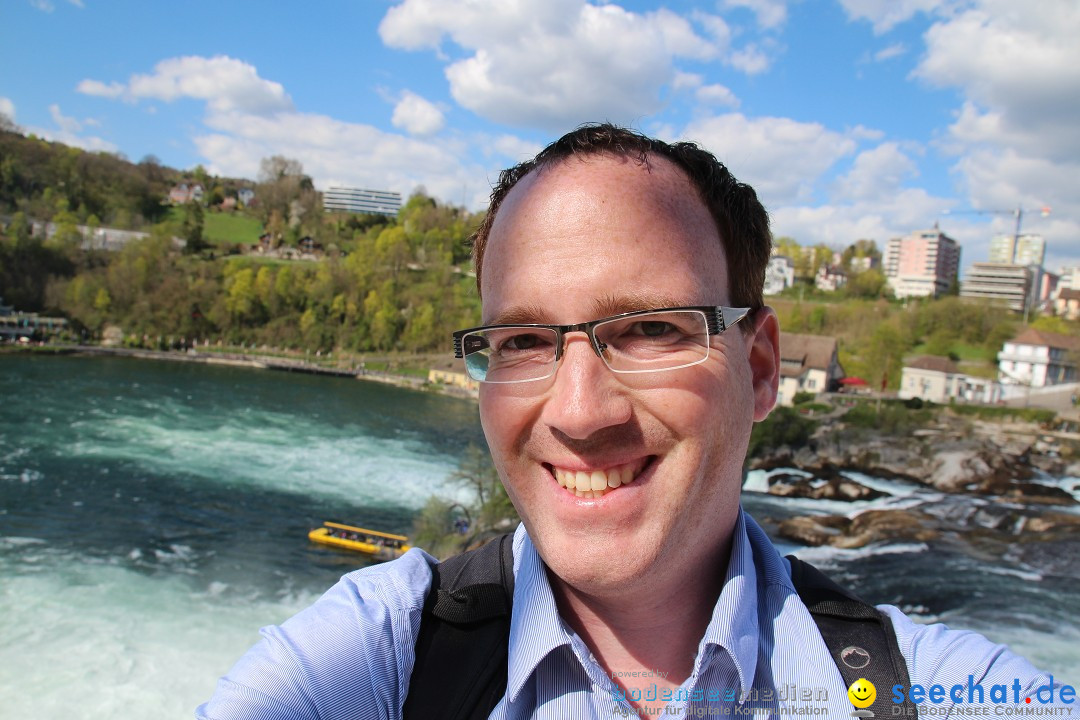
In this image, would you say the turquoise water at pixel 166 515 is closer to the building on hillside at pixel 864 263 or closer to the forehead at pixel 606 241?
the forehead at pixel 606 241

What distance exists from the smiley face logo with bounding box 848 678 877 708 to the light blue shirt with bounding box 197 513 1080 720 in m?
0.01

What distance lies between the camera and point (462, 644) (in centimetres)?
88

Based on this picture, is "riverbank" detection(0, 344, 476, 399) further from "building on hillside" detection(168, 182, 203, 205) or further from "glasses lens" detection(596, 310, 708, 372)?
"building on hillside" detection(168, 182, 203, 205)

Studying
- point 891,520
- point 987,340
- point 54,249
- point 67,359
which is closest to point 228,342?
point 67,359

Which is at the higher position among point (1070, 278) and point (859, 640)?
point (1070, 278)

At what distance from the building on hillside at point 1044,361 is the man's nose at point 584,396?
118 ft

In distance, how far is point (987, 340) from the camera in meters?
35.5

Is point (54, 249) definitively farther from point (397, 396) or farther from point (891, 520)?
point (891, 520)

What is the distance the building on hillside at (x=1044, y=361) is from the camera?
3033cm

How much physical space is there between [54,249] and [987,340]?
195 ft

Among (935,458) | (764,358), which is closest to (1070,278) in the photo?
(935,458)

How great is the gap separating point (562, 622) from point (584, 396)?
0.31 metres

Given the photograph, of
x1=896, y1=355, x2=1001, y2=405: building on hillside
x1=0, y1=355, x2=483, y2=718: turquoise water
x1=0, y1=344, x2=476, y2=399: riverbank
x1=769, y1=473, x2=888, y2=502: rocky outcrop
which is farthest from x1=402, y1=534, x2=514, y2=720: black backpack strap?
x1=0, y1=344, x2=476, y2=399: riverbank

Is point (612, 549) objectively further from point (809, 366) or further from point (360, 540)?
point (809, 366)
